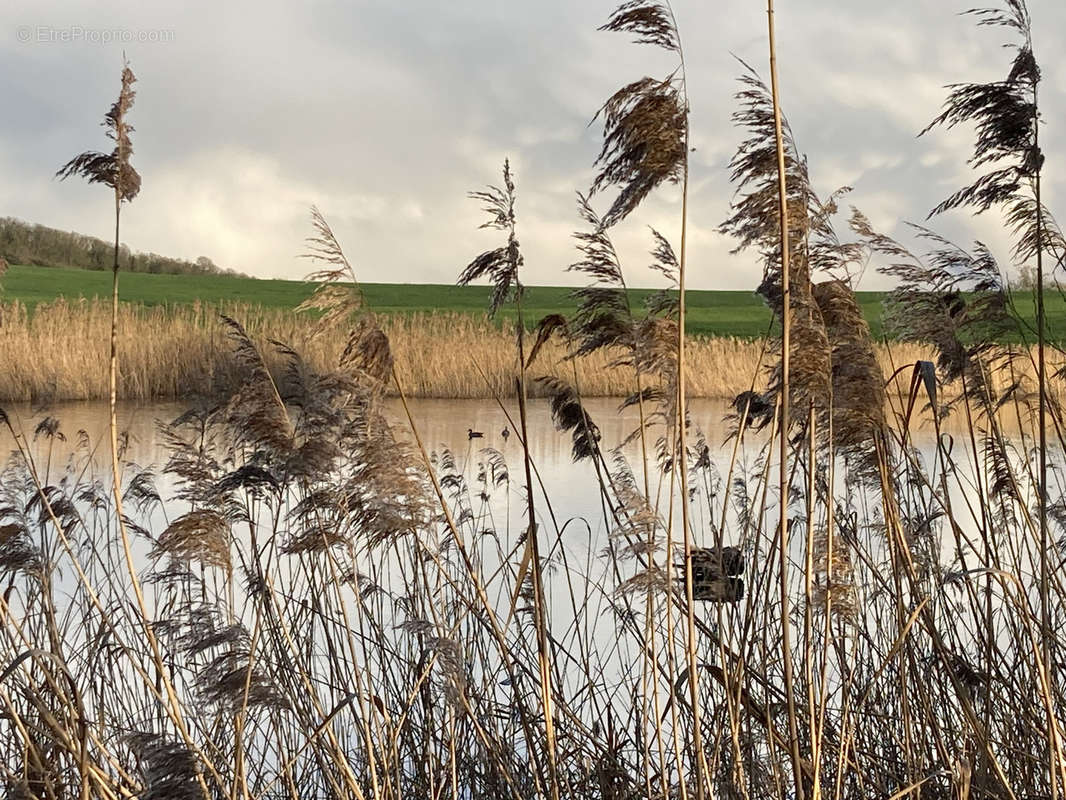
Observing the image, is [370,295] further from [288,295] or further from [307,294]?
[288,295]

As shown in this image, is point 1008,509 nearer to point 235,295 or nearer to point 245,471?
point 245,471

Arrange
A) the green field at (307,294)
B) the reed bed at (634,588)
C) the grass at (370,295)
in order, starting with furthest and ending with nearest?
the green field at (307,294), the grass at (370,295), the reed bed at (634,588)

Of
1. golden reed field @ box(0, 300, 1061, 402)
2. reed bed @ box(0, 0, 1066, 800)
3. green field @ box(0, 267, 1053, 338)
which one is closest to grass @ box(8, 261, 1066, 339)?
green field @ box(0, 267, 1053, 338)

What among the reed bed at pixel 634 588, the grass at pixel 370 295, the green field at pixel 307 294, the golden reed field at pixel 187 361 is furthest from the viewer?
the green field at pixel 307 294

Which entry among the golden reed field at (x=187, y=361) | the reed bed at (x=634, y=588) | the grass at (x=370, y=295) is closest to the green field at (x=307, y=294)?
the grass at (x=370, y=295)

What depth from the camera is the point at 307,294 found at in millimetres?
47406

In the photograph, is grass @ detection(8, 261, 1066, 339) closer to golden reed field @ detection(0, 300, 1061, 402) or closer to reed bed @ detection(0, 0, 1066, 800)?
golden reed field @ detection(0, 300, 1061, 402)

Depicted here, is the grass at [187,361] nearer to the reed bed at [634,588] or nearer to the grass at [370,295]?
the reed bed at [634,588]

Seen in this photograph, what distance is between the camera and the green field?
47.1 meters

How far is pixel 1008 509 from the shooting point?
4.23m

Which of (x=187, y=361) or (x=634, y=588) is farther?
(x=187, y=361)

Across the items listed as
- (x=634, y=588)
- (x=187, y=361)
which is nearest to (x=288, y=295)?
(x=187, y=361)

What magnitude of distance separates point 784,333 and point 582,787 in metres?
1.49

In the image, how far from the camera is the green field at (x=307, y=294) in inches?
1853
